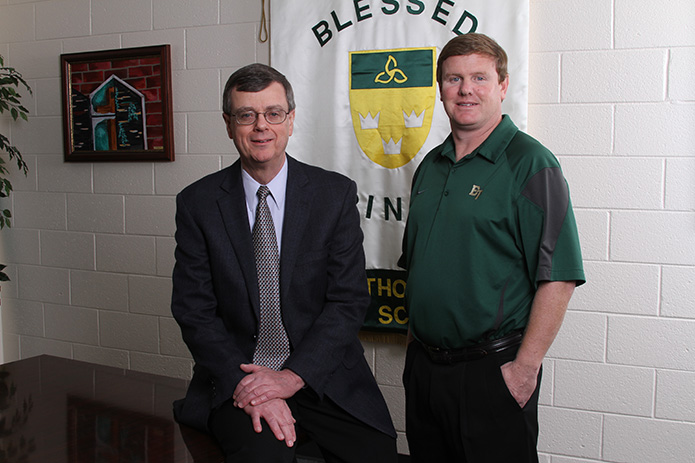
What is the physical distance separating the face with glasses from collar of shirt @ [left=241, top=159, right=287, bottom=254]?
61 millimetres

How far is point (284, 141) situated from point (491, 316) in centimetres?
75

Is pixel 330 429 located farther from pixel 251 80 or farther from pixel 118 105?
pixel 118 105

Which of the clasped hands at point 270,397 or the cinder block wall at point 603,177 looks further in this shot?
the cinder block wall at point 603,177

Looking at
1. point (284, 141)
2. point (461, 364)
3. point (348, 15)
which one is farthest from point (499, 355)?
point (348, 15)

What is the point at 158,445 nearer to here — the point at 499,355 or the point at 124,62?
the point at 499,355

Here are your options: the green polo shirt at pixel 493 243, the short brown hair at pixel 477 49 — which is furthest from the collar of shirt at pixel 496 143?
the short brown hair at pixel 477 49

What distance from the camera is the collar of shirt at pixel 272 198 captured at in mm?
1733

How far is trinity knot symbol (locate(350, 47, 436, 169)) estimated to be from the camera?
237cm

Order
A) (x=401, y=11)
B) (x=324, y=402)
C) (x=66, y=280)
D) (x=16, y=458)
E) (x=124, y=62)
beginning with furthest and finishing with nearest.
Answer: (x=66, y=280) < (x=124, y=62) < (x=401, y=11) < (x=324, y=402) < (x=16, y=458)

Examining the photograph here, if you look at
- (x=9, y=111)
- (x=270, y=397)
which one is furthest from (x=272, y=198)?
(x=9, y=111)

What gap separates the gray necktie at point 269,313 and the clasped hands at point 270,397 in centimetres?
8

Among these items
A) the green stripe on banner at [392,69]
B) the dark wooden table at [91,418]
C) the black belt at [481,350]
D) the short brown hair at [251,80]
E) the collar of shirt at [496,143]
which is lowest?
the dark wooden table at [91,418]

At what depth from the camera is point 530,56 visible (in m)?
2.25

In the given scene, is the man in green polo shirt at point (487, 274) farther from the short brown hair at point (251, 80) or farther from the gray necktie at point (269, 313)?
the short brown hair at point (251, 80)
